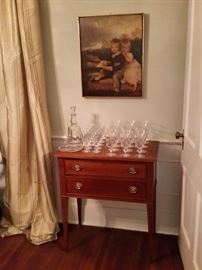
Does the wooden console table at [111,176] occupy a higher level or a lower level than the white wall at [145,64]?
lower

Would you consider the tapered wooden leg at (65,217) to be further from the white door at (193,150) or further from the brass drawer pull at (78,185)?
the white door at (193,150)

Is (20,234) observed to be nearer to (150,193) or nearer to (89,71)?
(150,193)

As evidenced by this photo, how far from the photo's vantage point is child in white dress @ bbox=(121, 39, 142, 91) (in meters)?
2.12

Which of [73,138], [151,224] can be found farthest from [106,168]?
[151,224]

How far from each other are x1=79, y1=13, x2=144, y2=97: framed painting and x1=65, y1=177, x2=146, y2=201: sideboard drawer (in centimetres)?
71

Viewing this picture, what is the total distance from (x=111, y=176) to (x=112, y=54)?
37.3 inches

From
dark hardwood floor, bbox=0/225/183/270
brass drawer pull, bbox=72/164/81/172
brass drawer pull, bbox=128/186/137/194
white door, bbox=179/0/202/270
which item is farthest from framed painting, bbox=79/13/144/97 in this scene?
dark hardwood floor, bbox=0/225/183/270

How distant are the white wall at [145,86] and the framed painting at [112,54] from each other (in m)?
0.06

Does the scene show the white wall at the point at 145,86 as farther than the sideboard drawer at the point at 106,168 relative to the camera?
Yes

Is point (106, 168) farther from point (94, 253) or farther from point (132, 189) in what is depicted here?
point (94, 253)

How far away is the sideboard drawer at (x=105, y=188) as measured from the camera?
6.43 feet

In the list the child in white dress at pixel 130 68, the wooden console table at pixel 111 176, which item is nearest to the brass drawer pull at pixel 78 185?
the wooden console table at pixel 111 176

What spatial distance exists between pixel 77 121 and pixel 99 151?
1.58 ft

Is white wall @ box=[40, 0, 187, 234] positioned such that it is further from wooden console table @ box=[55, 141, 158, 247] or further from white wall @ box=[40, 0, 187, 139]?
wooden console table @ box=[55, 141, 158, 247]
